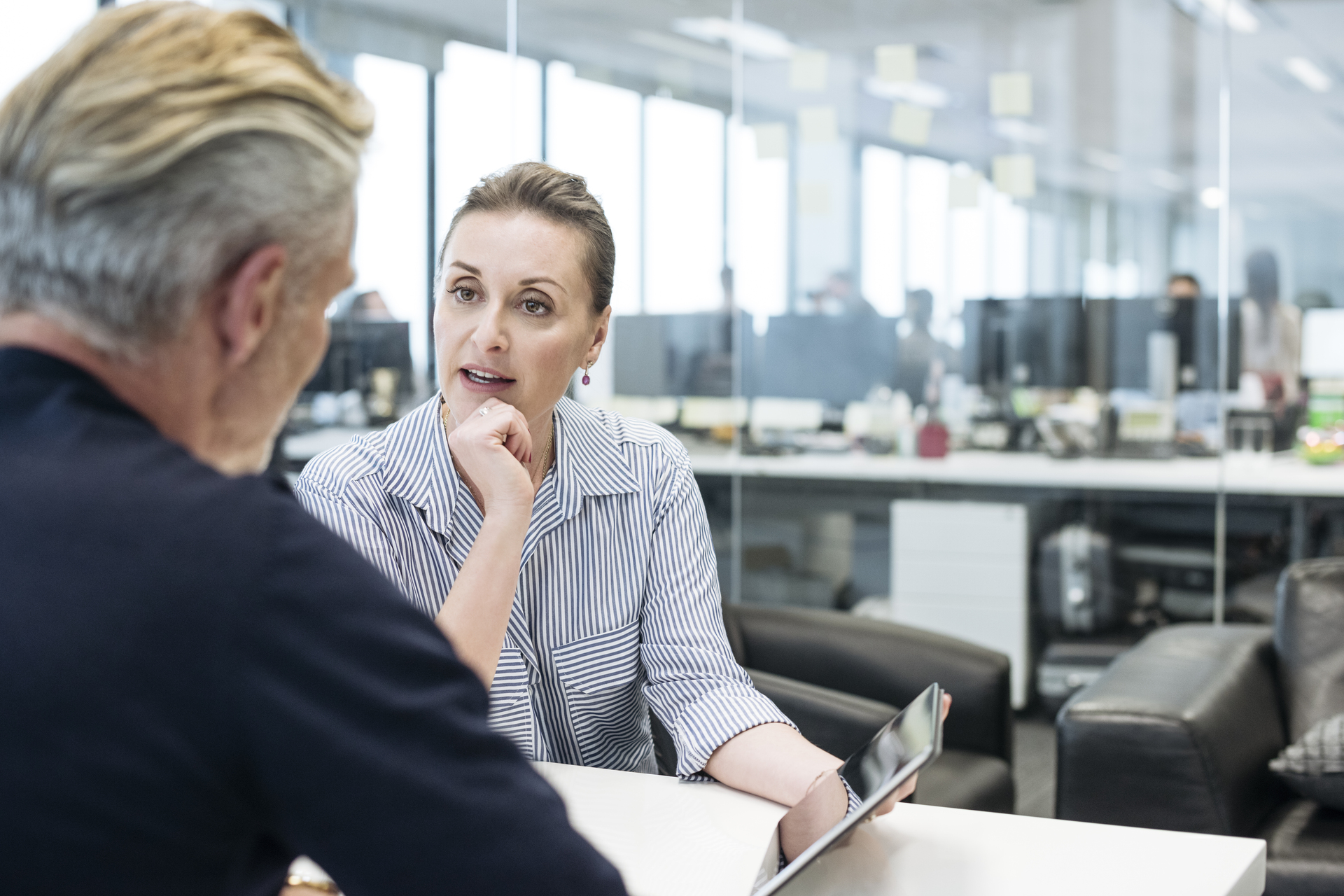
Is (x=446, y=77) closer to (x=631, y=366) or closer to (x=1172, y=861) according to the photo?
(x=631, y=366)

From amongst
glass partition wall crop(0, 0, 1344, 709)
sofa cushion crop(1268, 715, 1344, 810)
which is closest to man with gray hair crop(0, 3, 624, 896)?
sofa cushion crop(1268, 715, 1344, 810)

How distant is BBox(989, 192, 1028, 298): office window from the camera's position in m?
4.02

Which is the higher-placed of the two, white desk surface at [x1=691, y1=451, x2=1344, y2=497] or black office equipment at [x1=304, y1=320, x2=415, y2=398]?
black office equipment at [x1=304, y1=320, x2=415, y2=398]

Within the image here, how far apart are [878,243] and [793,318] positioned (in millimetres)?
397

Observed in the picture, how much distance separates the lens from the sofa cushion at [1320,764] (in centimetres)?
183

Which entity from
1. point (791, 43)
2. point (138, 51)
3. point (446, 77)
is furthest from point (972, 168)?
point (138, 51)

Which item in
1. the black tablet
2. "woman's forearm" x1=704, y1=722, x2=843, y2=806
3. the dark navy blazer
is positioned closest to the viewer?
the dark navy blazer

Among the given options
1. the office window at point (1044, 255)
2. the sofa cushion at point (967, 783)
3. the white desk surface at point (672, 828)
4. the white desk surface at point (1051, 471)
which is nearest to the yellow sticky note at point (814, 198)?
the office window at point (1044, 255)

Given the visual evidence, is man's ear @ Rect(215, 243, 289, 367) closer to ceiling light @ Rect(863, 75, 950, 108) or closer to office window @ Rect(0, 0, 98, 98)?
office window @ Rect(0, 0, 98, 98)

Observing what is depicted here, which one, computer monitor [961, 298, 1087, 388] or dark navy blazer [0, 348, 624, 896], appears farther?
computer monitor [961, 298, 1087, 388]

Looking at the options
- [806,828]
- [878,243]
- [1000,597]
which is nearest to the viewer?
[806,828]

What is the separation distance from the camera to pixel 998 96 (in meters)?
4.05

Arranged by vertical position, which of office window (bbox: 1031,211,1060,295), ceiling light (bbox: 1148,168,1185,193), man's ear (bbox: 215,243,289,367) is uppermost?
ceiling light (bbox: 1148,168,1185,193)

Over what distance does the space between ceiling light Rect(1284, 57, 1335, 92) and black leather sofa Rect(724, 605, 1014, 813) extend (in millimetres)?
2448
